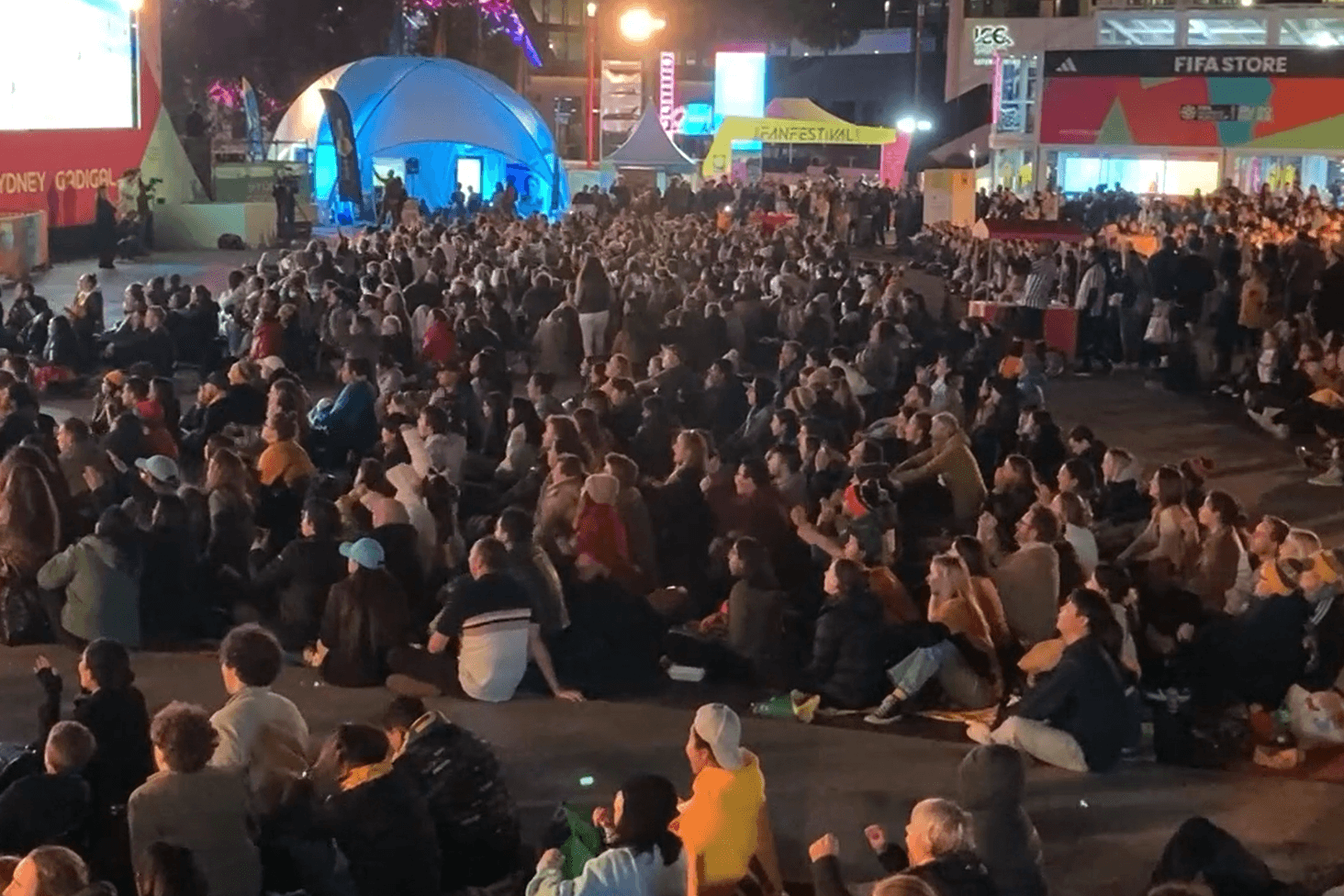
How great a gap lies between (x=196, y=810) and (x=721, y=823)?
1.63 metres

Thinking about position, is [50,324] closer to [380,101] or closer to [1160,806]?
[1160,806]

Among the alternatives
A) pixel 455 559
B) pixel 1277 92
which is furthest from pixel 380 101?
pixel 455 559

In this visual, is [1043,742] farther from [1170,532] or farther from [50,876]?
[50,876]

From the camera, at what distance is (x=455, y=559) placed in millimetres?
9344

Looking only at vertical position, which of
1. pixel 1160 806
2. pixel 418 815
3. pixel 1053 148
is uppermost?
pixel 1053 148

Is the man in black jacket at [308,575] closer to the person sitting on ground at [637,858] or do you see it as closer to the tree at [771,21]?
the person sitting on ground at [637,858]

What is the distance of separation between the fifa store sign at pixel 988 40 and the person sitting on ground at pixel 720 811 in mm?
42637

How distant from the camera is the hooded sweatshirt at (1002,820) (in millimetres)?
5332

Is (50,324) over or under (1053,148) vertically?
Result: under

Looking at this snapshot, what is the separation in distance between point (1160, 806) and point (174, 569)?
16.6 ft

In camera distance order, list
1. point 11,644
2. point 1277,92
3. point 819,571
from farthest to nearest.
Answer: point 1277,92
point 819,571
point 11,644

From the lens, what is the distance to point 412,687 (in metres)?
8.18

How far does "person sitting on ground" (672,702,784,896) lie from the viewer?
17.8ft

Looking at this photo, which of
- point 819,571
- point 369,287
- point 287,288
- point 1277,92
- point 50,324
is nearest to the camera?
point 819,571
